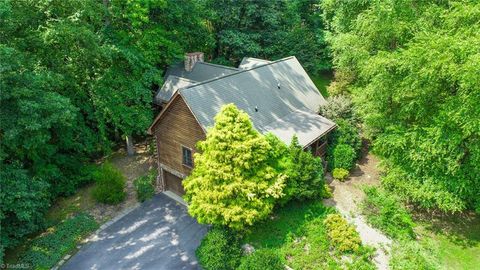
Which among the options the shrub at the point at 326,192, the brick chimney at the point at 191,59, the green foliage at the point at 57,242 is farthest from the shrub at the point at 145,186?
the shrub at the point at 326,192

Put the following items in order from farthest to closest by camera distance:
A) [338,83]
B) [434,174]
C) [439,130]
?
[338,83], [434,174], [439,130]

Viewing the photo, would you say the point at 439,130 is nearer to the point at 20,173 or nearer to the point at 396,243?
the point at 396,243

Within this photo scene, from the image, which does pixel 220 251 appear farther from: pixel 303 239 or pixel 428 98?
pixel 428 98

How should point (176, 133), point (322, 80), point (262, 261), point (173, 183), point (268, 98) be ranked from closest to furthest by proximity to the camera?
point (262, 261) → point (176, 133) → point (173, 183) → point (268, 98) → point (322, 80)

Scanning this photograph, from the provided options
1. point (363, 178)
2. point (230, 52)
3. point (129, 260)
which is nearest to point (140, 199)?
point (129, 260)

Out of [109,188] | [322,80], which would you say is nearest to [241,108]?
[109,188]

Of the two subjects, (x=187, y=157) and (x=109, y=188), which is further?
(x=109, y=188)
